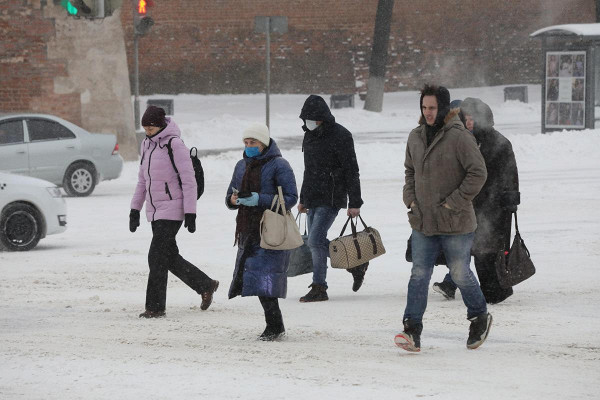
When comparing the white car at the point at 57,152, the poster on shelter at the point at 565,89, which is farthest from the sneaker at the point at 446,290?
the poster on shelter at the point at 565,89

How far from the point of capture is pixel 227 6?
135 ft

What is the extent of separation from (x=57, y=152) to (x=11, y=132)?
790mm

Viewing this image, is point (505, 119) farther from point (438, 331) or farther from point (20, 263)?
point (438, 331)

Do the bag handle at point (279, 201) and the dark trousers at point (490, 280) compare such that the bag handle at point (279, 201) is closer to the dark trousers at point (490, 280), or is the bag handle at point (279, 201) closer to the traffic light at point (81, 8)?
the dark trousers at point (490, 280)

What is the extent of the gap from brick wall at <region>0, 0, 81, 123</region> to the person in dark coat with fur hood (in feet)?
50.8

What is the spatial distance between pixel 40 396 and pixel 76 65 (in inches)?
712

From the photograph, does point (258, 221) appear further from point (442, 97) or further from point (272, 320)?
point (442, 97)

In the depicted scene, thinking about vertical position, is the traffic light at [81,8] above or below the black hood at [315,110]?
above

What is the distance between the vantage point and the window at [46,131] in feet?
63.6

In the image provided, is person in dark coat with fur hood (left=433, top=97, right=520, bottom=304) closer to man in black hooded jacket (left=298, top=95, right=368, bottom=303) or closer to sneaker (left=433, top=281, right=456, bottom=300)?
sneaker (left=433, top=281, right=456, bottom=300)

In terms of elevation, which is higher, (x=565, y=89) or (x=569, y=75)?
(x=569, y=75)

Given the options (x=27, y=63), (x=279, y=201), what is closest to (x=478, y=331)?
(x=279, y=201)

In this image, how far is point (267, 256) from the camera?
8.35 m

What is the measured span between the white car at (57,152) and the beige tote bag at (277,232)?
11.4 m
